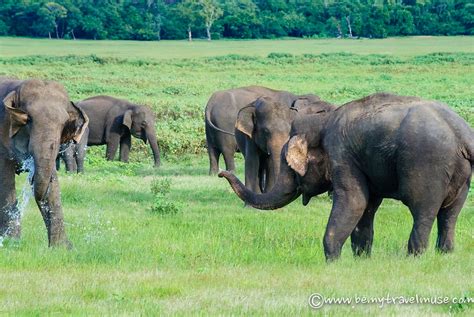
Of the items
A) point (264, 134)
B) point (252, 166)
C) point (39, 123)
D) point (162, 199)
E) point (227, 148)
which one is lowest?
point (227, 148)

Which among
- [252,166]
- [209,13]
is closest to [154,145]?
[252,166]

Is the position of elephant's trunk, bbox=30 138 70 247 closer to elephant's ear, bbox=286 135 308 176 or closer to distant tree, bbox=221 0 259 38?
elephant's ear, bbox=286 135 308 176

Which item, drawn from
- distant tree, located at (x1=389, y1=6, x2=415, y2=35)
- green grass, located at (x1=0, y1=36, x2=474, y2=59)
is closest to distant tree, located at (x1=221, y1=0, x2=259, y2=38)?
green grass, located at (x1=0, y1=36, x2=474, y2=59)

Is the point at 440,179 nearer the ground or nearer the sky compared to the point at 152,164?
nearer the sky

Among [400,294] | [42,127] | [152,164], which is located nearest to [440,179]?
[400,294]

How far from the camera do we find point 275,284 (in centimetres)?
1038

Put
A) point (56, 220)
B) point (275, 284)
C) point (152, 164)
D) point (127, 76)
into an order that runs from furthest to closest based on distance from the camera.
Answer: point (127, 76) → point (152, 164) → point (56, 220) → point (275, 284)

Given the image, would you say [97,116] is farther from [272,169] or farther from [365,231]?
[365,231]

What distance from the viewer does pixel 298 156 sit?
12.4 metres

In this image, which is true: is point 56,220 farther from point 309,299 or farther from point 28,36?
point 28,36

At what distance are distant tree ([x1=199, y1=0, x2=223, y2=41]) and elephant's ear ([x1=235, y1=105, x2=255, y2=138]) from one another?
104 metres

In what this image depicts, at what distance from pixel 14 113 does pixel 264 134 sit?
6.00 meters

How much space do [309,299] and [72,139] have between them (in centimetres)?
482

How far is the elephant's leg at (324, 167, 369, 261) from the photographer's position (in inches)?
470
